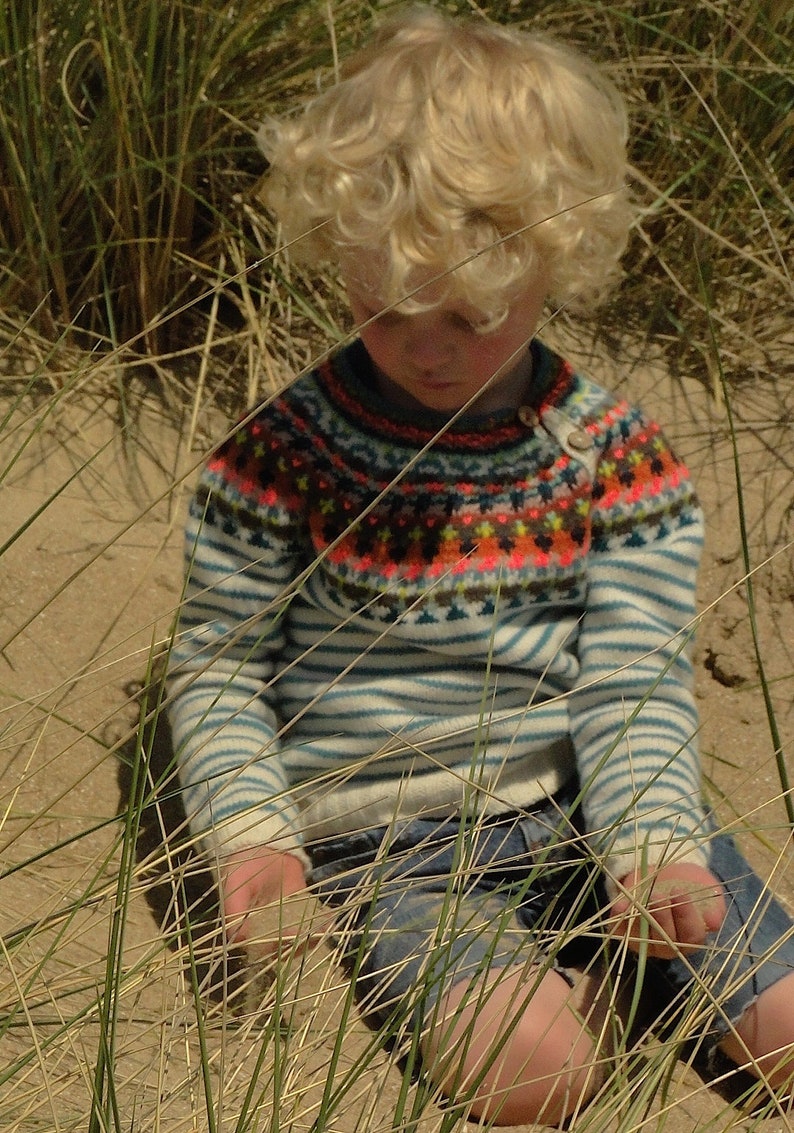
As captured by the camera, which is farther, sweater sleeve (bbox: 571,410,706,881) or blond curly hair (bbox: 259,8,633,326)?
sweater sleeve (bbox: 571,410,706,881)

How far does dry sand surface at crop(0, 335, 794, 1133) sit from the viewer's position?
3.77 ft

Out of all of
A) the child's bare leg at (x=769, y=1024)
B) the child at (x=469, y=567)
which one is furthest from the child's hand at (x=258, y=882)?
the child's bare leg at (x=769, y=1024)

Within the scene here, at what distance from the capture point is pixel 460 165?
1.30 metres

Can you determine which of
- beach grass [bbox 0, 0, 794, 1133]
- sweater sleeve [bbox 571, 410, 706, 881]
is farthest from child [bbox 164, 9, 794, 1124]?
beach grass [bbox 0, 0, 794, 1133]

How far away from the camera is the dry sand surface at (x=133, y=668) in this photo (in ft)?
3.77

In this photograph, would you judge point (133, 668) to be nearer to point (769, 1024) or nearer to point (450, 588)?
point (450, 588)

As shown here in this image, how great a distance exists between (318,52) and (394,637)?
3.27 ft

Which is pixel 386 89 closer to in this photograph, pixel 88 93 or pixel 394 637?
pixel 394 637

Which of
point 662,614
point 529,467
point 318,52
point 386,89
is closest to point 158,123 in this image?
point 318,52

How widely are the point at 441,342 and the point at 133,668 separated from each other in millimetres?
432

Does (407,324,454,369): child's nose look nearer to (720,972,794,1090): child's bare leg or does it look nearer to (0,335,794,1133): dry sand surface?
(0,335,794,1133): dry sand surface

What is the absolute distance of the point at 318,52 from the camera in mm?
2049

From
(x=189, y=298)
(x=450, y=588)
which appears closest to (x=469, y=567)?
(x=450, y=588)

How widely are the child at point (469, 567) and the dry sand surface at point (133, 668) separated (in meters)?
0.09
